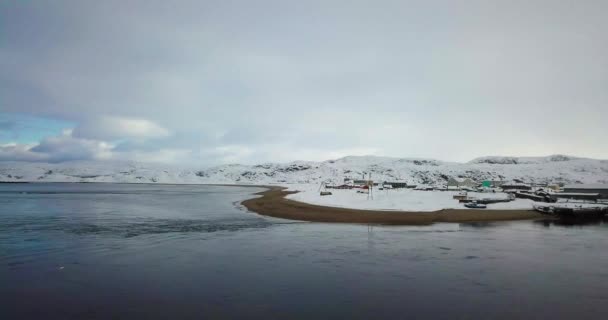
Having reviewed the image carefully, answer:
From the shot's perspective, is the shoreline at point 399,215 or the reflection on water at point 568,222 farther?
the reflection on water at point 568,222

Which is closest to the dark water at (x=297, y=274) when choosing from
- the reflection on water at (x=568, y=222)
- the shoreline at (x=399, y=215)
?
the shoreline at (x=399, y=215)

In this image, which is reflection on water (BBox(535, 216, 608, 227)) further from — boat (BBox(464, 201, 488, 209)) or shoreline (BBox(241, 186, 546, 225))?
boat (BBox(464, 201, 488, 209))

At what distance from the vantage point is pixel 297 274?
1797 centimetres

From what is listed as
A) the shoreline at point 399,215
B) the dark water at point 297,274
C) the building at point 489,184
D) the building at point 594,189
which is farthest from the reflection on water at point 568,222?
the building at point 489,184

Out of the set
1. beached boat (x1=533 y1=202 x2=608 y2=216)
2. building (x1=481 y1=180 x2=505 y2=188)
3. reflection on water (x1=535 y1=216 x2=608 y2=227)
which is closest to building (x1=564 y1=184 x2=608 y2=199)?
building (x1=481 y1=180 x2=505 y2=188)

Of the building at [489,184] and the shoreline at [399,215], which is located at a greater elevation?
the building at [489,184]

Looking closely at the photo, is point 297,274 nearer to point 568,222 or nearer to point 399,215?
point 399,215

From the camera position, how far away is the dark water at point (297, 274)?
13.1m

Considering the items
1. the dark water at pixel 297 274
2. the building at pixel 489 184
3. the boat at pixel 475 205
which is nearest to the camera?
the dark water at pixel 297 274

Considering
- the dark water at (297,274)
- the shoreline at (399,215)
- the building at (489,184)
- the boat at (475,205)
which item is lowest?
the dark water at (297,274)

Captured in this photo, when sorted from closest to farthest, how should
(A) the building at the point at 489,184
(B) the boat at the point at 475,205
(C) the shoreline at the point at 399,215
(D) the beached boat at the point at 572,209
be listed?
(C) the shoreline at the point at 399,215
(B) the boat at the point at 475,205
(D) the beached boat at the point at 572,209
(A) the building at the point at 489,184

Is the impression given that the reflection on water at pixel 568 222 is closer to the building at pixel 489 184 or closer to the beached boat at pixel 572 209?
the beached boat at pixel 572 209

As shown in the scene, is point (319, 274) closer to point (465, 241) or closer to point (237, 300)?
point (237, 300)

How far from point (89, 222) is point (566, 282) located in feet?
133
